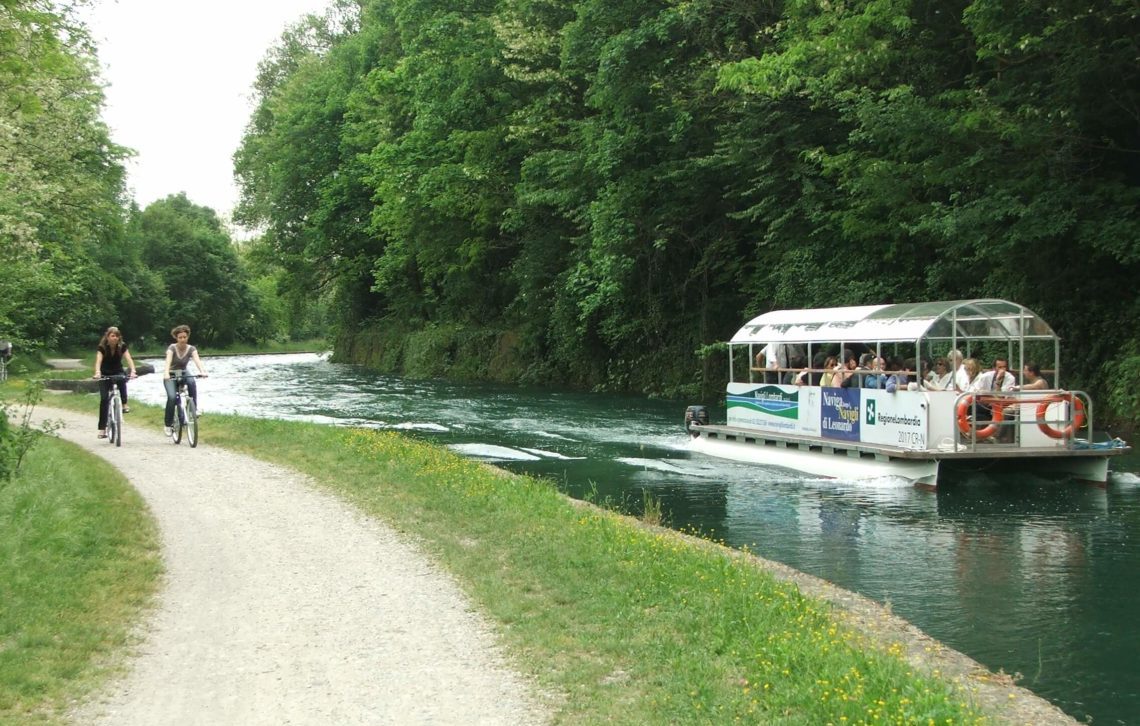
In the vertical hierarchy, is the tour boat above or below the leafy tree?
below

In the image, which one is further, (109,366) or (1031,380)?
(1031,380)

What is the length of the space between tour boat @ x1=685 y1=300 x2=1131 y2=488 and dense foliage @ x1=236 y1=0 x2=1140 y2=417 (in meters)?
3.38

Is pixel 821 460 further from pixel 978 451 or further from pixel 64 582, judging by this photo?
pixel 64 582

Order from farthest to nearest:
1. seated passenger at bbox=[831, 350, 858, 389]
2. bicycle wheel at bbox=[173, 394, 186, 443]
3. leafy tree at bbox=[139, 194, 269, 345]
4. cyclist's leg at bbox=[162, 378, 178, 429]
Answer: leafy tree at bbox=[139, 194, 269, 345] → seated passenger at bbox=[831, 350, 858, 389] → bicycle wheel at bbox=[173, 394, 186, 443] → cyclist's leg at bbox=[162, 378, 178, 429]

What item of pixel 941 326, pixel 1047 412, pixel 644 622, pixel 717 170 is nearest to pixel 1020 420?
pixel 1047 412

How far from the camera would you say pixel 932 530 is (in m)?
15.3

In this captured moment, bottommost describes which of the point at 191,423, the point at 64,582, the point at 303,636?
the point at 303,636

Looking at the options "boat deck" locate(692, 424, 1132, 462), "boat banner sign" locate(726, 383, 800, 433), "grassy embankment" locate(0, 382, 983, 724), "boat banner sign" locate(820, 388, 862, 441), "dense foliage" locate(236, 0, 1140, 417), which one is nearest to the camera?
"grassy embankment" locate(0, 382, 983, 724)

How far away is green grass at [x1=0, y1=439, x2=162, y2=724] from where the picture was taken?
268 inches

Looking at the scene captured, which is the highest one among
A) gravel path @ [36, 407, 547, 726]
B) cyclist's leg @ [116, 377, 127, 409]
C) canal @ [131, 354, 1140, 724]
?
cyclist's leg @ [116, 377, 127, 409]

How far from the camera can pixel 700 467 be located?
22.0 m

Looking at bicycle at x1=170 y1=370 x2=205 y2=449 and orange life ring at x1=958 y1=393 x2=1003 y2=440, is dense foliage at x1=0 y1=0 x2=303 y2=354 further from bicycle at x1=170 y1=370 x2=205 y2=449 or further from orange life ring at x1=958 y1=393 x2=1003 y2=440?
orange life ring at x1=958 y1=393 x2=1003 y2=440

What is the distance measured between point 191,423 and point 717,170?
20.7 metres

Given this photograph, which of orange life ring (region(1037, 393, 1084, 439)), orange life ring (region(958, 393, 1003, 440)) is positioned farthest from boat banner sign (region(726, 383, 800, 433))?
orange life ring (region(1037, 393, 1084, 439))
